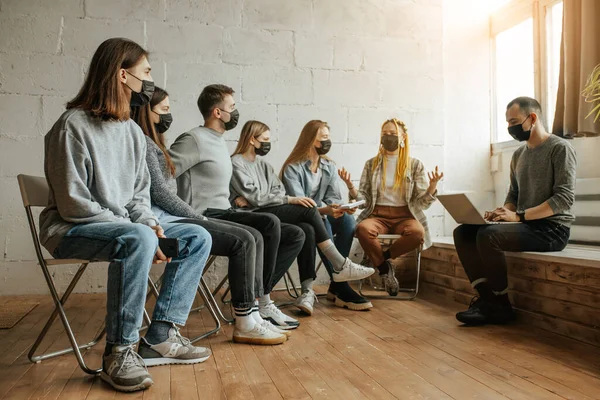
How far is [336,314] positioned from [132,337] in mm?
1516

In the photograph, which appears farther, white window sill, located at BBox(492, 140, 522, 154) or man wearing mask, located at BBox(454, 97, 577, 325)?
white window sill, located at BBox(492, 140, 522, 154)

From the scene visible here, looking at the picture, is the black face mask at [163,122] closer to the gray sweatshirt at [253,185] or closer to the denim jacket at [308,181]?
the gray sweatshirt at [253,185]

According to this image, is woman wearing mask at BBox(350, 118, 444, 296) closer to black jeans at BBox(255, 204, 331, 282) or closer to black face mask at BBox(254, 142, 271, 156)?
black jeans at BBox(255, 204, 331, 282)

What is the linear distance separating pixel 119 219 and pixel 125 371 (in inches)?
20.5

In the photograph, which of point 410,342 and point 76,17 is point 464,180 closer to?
point 410,342

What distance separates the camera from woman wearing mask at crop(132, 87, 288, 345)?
2412 mm

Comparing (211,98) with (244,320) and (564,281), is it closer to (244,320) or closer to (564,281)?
(244,320)

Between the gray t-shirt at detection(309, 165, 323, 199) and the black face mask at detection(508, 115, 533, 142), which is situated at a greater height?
the black face mask at detection(508, 115, 533, 142)

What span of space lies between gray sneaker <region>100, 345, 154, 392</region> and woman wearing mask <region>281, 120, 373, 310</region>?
5.80 ft

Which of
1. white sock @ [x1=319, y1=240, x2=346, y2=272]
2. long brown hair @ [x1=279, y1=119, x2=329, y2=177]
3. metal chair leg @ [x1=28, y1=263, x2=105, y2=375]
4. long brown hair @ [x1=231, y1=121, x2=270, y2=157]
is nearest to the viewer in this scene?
metal chair leg @ [x1=28, y1=263, x2=105, y2=375]

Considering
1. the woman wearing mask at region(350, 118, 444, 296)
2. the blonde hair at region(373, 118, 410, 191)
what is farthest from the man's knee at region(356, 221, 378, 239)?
the blonde hair at region(373, 118, 410, 191)

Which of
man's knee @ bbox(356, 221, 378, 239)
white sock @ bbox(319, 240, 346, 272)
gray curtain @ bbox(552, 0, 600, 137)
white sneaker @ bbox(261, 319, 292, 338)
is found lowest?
white sneaker @ bbox(261, 319, 292, 338)

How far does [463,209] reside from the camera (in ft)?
9.59

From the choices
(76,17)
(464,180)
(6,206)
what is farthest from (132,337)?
(464,180)
